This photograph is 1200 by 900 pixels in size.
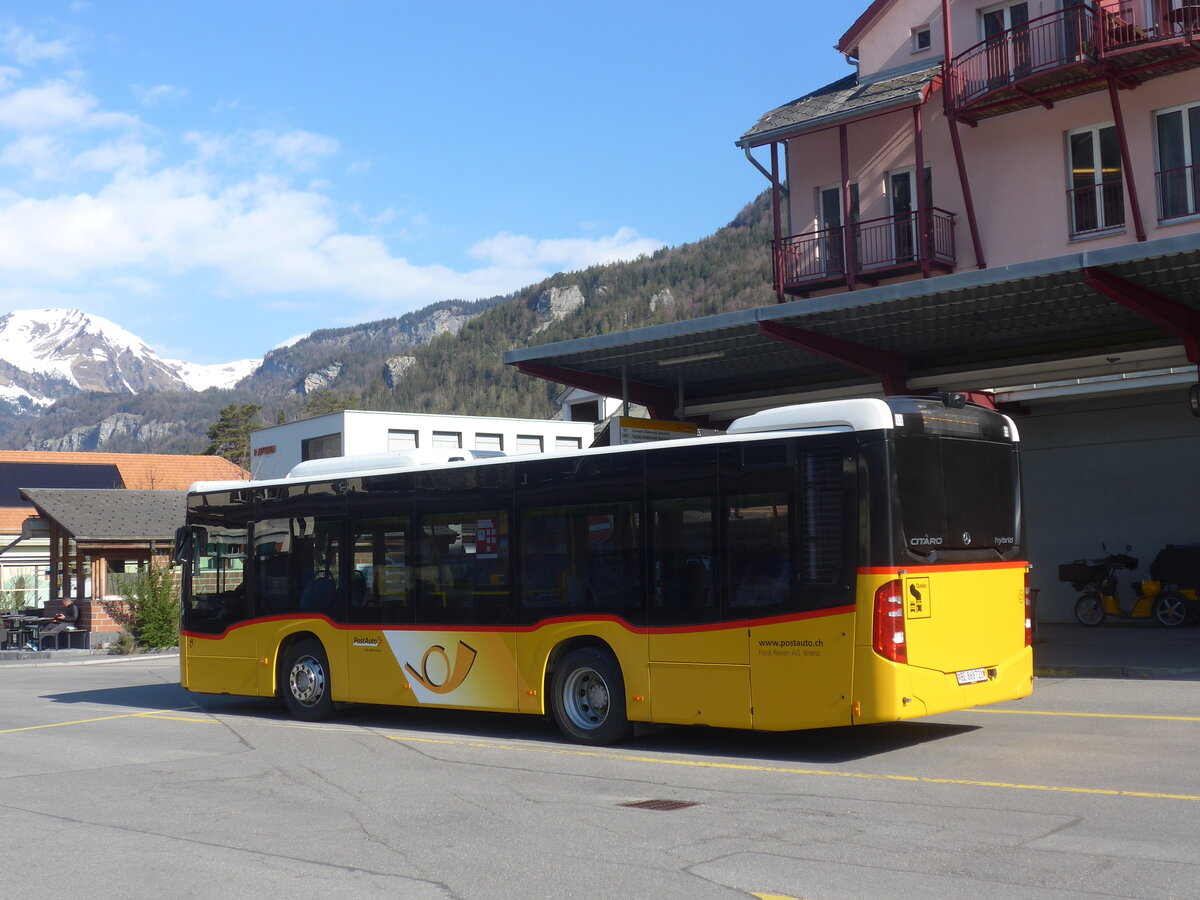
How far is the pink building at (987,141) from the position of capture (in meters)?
22.2

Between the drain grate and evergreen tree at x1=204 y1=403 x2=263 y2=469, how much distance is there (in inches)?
4264

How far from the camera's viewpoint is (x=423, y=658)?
43.8 ft

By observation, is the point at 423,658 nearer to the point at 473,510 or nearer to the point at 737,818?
the point at 473,510

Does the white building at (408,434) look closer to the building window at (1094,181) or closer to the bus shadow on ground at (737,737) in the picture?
the building window at (1094,181)

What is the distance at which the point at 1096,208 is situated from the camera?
23469mm

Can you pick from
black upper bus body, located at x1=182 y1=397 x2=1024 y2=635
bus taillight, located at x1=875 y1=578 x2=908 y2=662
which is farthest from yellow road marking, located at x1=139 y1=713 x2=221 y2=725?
bus taillight, located at x1=875 y1=578 x2=908 y2=662

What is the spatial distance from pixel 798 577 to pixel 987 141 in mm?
16942

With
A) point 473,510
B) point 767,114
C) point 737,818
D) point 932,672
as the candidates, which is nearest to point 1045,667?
point 932,672

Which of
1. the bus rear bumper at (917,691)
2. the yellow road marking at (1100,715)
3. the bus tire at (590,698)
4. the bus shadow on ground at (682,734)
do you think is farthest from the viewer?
the yellow road marking at (1100,715)

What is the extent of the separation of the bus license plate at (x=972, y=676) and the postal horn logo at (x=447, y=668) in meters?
4.85

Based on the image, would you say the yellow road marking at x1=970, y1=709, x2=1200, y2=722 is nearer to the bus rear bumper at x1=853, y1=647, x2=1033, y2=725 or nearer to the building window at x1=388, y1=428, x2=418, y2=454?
the bus rear bumper at x1=853, y1=647, x2=1033, y2=725

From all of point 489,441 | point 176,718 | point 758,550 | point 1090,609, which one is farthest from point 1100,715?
point 489,441

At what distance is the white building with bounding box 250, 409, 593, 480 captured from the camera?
59625 millimetres

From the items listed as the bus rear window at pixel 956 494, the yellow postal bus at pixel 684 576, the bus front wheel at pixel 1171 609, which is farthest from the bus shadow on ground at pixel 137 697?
the bus front wheel at pixel 1171 609
